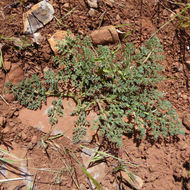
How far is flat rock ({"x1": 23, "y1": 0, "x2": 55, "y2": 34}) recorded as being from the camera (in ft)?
9.71

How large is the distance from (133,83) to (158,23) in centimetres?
114

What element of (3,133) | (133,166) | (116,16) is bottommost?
(133,166)

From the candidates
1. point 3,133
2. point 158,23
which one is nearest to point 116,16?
point 158,23

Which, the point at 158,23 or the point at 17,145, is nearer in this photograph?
the point at 17,145

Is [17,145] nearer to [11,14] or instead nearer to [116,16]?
[11,14]

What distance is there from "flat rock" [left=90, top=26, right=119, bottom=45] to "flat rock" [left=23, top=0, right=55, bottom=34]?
2.49 ft

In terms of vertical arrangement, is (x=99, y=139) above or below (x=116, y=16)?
below

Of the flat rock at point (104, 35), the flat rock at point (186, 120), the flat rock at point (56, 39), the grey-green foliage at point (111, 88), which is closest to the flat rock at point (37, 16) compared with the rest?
the flat rock at point (56, 39)

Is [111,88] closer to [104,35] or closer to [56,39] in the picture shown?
[104,35]

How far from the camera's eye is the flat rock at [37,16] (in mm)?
2959

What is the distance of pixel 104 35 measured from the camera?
3.10m

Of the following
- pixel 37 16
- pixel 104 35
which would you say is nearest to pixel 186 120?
pixel 104 35

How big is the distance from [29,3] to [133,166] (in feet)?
10.1

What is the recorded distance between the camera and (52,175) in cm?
306
